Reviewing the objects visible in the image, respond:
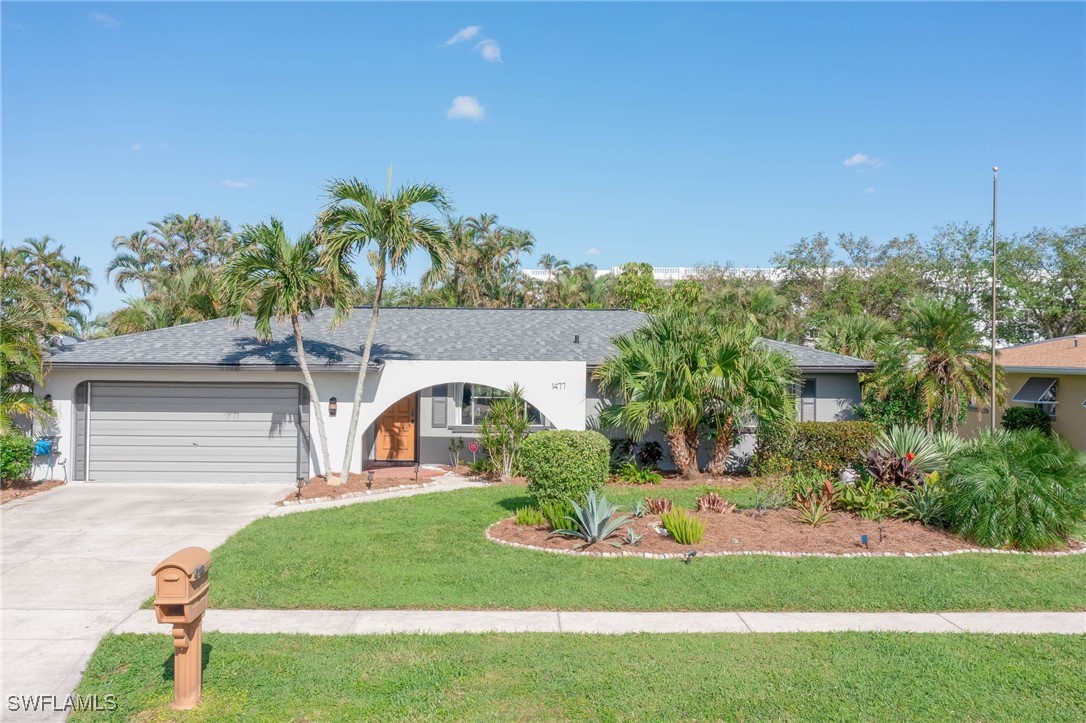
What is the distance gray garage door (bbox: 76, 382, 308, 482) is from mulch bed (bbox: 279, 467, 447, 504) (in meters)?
1.24

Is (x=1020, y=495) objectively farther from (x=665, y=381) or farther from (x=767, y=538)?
(x=665, y=381)

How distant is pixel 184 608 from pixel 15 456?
11806mm

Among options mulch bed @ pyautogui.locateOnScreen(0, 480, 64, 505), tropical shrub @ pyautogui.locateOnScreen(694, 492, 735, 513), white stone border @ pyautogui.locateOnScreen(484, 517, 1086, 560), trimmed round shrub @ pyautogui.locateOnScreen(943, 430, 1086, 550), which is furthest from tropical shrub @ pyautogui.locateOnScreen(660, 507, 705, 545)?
mulch bed @ pyautogui.locateOnScreen(0, 480, 64, 505)

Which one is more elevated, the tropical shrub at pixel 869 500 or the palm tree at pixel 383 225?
the palm tree at pixel 383 225

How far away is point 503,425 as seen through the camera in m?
14.9

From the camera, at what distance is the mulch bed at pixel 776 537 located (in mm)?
9102

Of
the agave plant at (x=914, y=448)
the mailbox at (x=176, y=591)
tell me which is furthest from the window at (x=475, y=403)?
the mailbox at (x=176, y=591)

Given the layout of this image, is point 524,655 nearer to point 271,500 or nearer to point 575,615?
point 575,615

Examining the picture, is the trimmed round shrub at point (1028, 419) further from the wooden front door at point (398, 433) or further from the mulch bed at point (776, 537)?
the wooden front door at point (398, 433)

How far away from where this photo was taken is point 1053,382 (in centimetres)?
1853

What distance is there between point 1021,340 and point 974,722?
1446 inches

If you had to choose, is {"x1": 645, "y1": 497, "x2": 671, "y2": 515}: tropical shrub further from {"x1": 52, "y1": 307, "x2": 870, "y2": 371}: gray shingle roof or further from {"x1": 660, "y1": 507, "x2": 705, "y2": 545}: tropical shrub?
{"x1": 52, "y1": 307, "x2": 870, "y2": 371}: gray shingle roof

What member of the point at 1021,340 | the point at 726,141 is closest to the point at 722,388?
the point at 726,141

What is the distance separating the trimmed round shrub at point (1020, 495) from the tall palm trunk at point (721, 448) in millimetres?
5320
